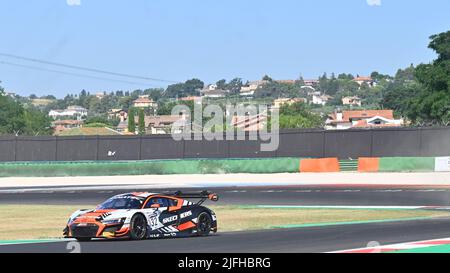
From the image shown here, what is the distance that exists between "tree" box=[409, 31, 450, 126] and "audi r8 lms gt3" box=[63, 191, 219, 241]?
6208 centimetres

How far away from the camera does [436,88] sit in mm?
86125

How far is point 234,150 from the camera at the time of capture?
61.0 meters

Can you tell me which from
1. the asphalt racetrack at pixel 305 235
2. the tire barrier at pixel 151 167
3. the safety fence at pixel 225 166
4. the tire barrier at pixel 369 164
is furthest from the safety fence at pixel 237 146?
the asphalt racetrack at pixel 305 235

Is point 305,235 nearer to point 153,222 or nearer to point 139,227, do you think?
point 153,222

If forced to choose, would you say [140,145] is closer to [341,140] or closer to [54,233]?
[341,140]

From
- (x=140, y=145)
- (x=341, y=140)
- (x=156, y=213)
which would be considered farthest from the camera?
(x=140, y=145)

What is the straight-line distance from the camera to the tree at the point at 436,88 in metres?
82.9

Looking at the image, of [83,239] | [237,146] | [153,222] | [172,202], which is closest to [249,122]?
[237,146]

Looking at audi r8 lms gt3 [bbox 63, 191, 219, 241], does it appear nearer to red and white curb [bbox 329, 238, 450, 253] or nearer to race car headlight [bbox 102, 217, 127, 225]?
Answer: race car headlight [bbox 102, 217, 127, 225]
